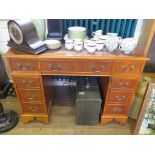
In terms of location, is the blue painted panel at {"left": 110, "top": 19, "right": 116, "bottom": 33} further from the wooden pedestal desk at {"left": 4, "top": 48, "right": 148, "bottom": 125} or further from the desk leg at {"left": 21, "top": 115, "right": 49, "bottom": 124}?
the desk leg at {"left": 21, "top": 115, "right": 49, "bottom": 124}

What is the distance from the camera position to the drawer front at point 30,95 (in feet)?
4.48

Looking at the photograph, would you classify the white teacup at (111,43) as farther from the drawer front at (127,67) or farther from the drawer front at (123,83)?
the drawer front at (123,83)

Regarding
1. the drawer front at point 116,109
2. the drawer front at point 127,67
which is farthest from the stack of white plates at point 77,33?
the drawer front at point 116,109

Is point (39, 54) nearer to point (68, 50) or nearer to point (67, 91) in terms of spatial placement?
point (68, 50)

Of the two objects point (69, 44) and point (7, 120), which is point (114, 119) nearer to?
point (69, 44)

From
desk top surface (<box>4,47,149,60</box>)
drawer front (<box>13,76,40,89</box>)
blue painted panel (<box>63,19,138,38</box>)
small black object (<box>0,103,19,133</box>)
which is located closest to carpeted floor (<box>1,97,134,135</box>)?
small black object (<box>0,103,19,133</box>)

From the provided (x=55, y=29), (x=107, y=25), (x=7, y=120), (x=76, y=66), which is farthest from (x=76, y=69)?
(x=7, y=120)

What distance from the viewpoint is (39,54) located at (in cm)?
118

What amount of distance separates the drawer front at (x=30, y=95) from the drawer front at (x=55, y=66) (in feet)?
0.75

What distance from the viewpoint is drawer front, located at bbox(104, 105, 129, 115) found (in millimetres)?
1464

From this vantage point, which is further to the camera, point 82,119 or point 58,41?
point 82,119

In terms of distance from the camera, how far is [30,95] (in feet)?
4.56
